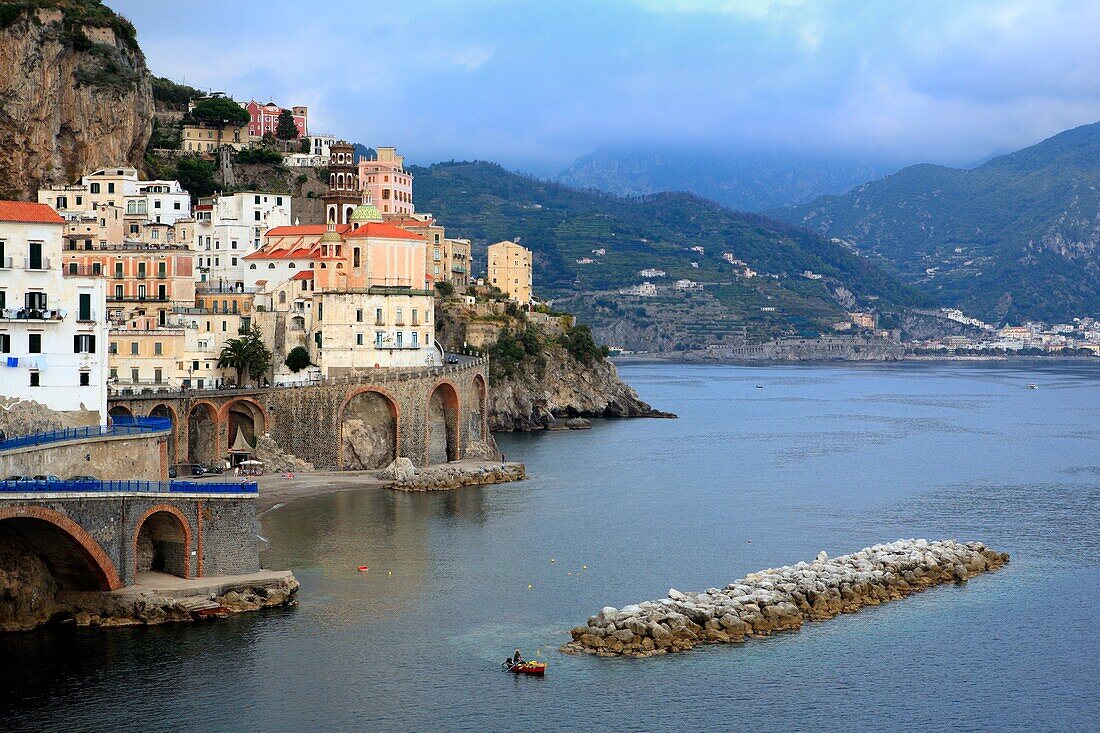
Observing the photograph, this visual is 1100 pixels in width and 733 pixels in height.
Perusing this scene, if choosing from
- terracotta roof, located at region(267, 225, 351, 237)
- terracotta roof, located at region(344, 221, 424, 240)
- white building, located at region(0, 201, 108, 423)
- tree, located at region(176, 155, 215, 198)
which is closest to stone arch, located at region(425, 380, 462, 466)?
terracotta roof, located at region(344, 221, 424, 240)

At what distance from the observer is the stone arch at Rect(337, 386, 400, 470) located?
74875 millimetres

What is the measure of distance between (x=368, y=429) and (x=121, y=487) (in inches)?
1303

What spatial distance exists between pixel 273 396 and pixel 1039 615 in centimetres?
4113

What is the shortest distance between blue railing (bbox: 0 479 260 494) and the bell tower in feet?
181

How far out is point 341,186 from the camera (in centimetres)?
10806

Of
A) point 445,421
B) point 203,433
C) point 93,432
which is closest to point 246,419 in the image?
point 203,433

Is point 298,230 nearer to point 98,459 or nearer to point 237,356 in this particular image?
point 237,356

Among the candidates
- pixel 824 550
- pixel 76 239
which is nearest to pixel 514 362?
pixel 76 239

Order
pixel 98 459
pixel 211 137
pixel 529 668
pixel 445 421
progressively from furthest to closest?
pixel 211 137
pixel 445 421
pixel 98 459
pixel 529 668

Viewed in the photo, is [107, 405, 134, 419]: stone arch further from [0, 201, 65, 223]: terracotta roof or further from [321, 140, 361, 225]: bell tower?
[321, 140, 361, 225]: bell tower

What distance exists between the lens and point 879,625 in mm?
45250

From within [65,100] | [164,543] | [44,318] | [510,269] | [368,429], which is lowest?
[164,543]

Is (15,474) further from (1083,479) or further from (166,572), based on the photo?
(1083,479)

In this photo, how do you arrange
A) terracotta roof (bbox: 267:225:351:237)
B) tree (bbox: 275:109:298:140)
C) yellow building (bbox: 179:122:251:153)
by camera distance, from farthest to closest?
tree (bbox: 275:109:298:140)
yellow building (bbox: 179:122:251:153)
terracotta roof (bbox: 267:225:351:237)
